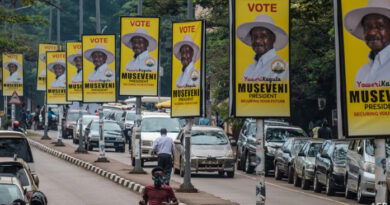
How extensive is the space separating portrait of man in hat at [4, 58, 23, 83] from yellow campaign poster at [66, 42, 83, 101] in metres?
10.7

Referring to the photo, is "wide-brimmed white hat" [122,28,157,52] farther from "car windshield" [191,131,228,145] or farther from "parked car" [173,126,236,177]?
"car windshield" [191,131,228,145]

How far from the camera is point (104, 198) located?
85.5ft

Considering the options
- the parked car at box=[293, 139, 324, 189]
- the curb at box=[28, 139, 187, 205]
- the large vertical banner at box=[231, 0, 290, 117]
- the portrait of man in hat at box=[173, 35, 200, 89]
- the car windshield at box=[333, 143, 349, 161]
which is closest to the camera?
the large vertical banner at box=[231, 0, 290, 117]

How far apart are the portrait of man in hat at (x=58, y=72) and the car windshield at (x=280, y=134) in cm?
1630

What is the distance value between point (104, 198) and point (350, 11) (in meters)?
12.9

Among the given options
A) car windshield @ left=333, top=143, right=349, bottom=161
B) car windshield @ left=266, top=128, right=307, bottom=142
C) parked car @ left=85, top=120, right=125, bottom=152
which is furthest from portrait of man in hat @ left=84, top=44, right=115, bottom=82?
parked car @ left=85, top=120, right=125, bottom=152

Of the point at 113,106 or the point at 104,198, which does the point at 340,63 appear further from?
the point at 113,106

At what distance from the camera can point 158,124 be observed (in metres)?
40.1

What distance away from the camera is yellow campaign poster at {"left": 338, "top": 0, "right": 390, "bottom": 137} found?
571 inches

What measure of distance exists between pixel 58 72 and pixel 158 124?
41.8 ft

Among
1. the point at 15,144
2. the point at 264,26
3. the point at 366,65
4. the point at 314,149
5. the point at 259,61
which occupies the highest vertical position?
the point at 264,26

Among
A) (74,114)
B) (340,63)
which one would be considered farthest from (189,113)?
(74,114)

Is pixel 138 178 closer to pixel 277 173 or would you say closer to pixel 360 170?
pixel 277 173

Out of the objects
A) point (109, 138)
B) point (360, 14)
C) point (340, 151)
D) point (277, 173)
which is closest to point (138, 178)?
point (277, 173)
